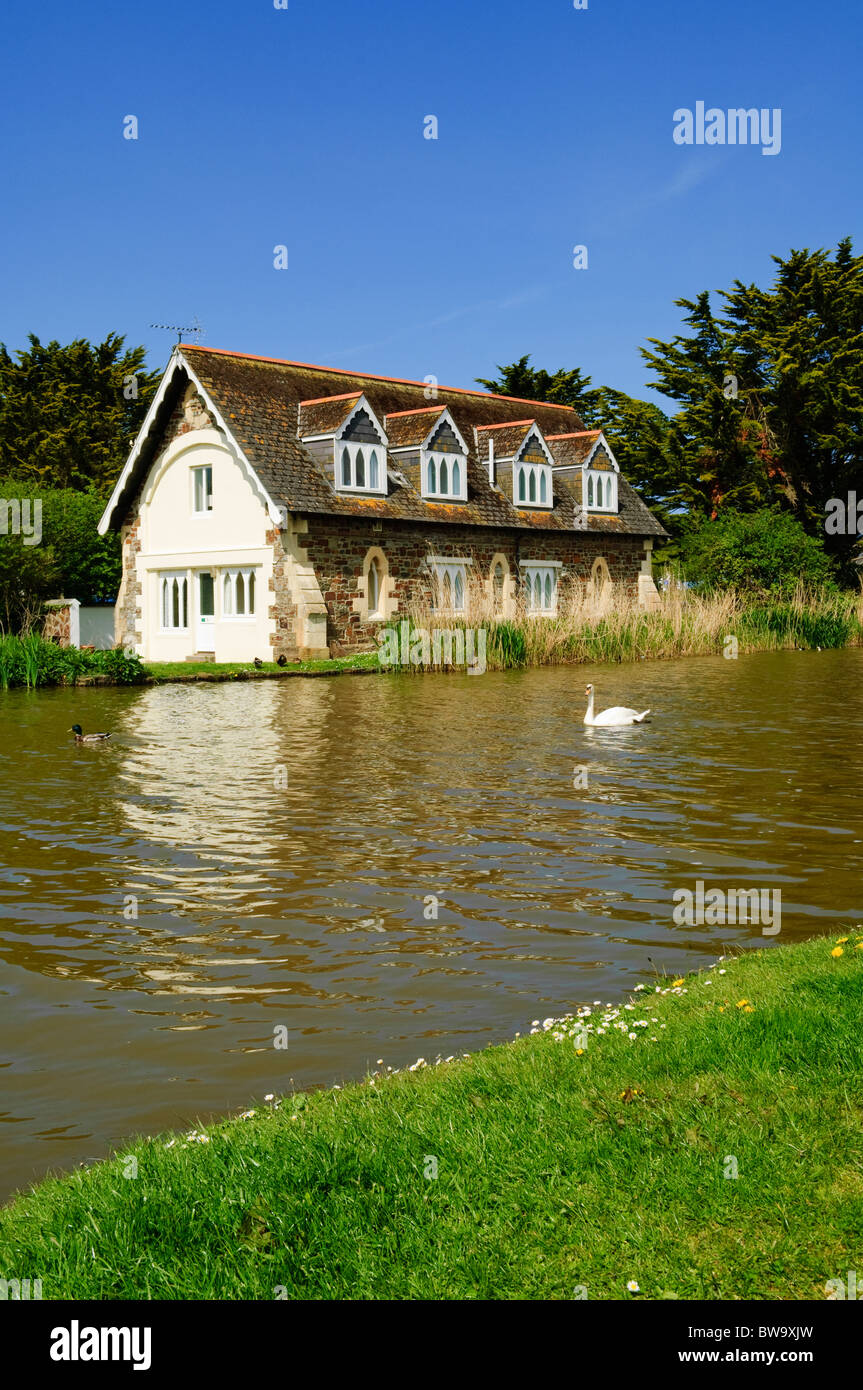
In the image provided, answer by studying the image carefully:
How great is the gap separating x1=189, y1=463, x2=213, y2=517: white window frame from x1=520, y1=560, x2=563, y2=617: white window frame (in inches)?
433

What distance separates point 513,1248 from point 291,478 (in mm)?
31310

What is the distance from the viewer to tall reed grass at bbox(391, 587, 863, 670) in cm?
3192

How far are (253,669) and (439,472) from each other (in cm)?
1067

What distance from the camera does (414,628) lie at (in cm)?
3194

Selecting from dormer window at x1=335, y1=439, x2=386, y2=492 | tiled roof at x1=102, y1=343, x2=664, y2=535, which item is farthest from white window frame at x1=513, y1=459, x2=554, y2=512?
dormer window at x1=335, y1=439, x2=386, y2=492

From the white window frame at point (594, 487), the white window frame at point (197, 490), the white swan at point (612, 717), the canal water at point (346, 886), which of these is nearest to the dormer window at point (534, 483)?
the white window frame at point (594, 487)

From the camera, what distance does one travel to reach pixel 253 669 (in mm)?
31609

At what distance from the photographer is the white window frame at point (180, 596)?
123ft

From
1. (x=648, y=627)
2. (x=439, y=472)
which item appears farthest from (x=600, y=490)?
(x=648, y=627)

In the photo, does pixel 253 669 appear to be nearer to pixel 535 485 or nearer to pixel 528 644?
pixel 528 644

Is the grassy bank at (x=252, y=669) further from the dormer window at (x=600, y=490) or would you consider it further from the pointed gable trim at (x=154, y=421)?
the dormer window at (x=600, y=490)

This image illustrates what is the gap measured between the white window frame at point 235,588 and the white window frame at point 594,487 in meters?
15.1

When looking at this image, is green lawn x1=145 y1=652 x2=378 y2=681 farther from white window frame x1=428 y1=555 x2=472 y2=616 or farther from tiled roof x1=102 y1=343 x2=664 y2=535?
white window frame x1=428 y1=555 x2=472 y2=616

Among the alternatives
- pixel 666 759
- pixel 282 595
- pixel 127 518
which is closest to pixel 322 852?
pixel 666 759
